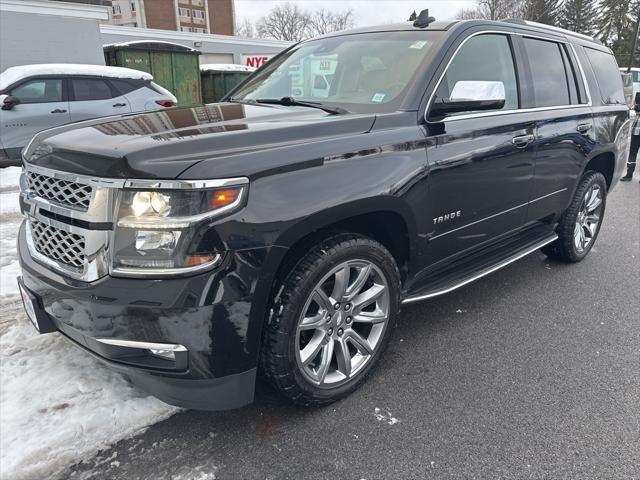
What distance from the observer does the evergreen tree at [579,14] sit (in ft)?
150

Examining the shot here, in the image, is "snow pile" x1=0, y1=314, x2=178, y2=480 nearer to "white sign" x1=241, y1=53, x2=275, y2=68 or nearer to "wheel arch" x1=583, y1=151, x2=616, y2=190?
"wheel arch" x1=583, y1=151, x2=616, y2=190

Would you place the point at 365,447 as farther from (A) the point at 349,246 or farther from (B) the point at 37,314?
(B) the point at 37,314

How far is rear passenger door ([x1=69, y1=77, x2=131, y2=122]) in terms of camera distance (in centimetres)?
888

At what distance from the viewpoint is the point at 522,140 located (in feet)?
11.0

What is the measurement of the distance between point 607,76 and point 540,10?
43842mm

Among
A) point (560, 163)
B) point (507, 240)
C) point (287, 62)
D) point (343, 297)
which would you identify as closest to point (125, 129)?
point (343, 297)

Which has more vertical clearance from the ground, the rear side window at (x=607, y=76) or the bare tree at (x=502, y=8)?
the bare tree at (x=502, y=8)

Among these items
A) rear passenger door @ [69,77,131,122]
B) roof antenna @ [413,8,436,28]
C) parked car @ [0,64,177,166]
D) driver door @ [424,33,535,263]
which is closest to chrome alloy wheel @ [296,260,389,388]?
driver door @ [424,33,535,263]

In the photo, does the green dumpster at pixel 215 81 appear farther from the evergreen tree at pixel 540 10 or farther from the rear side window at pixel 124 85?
the evergreen tree at pixel 540 10

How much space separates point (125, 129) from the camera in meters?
2.29

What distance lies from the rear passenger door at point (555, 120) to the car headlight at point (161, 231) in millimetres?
2690

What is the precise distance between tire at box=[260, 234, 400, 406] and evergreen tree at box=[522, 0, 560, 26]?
143ft

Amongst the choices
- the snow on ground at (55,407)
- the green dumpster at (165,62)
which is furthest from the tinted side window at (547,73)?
the green dumpster at (165,62)

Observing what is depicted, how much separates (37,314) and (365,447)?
5.41ft
